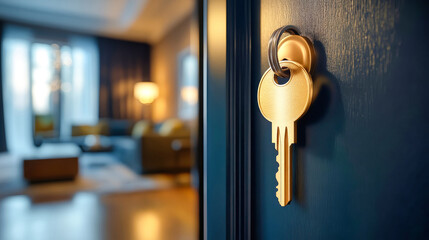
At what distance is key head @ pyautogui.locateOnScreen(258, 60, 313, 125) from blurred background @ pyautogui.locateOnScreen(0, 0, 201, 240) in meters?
1.74

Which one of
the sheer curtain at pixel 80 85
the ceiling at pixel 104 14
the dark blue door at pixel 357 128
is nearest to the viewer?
the dark blue door at pixel 357 128

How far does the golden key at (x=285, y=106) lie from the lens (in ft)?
1.65

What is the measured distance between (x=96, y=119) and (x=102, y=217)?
5.06 meters

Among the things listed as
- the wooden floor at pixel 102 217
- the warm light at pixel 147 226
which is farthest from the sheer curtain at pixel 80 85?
the warm light at pixel 147 226

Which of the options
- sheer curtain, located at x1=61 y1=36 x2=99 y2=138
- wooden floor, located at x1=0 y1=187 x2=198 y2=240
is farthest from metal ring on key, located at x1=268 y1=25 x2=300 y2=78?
sheer curtain, located at x1=61 y1=36 x2=99 y2=138

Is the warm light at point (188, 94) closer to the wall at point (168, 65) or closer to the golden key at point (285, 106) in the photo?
the wall at point (168, 65)

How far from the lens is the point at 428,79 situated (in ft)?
1.20

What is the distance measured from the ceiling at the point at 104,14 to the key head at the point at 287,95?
189 inches

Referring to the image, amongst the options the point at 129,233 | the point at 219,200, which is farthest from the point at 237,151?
the point at 129,233

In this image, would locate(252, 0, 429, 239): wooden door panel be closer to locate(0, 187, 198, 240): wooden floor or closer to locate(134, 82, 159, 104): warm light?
locate(0, 187, 198, 240): wooden floor

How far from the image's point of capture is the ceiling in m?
5.26

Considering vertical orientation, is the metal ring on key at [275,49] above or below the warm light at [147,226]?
above

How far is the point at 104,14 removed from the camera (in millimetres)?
5945

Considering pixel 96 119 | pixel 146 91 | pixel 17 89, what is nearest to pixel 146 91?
pixel 146 91
